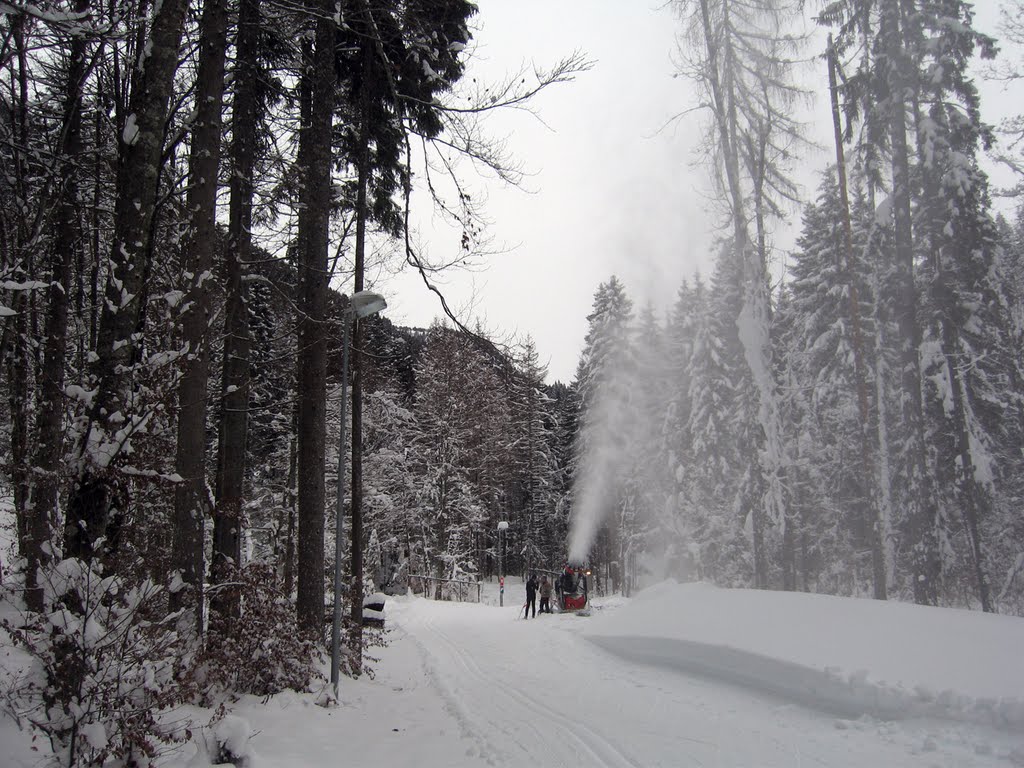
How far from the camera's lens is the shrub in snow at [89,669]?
136 inches

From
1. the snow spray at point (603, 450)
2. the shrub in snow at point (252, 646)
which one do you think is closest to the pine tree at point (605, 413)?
the snow spray at point (603, 450)

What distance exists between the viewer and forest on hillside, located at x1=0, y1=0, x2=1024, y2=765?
4.16 meters

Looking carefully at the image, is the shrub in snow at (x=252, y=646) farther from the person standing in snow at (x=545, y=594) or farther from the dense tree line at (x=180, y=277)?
the person standing in snow at (x=545, y=594)

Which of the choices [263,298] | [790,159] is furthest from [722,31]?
[263,298]

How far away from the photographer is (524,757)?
20.1ft

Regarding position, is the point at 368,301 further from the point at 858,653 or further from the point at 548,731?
the point at 858,653

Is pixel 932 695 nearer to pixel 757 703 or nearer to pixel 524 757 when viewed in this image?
pixel 757 703

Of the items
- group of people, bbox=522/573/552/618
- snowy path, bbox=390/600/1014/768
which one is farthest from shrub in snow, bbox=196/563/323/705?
group of people, bbox=522/573/552/618

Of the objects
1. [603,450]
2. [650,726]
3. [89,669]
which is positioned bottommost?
[650,726]

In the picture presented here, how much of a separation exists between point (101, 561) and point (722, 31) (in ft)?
56.4

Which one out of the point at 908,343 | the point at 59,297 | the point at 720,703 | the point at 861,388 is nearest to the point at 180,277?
the point at 59,297

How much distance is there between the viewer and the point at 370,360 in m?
19.7

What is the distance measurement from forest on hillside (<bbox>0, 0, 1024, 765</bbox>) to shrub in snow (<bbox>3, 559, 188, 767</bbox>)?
2 centimetres

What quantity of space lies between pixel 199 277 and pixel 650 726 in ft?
22.9
